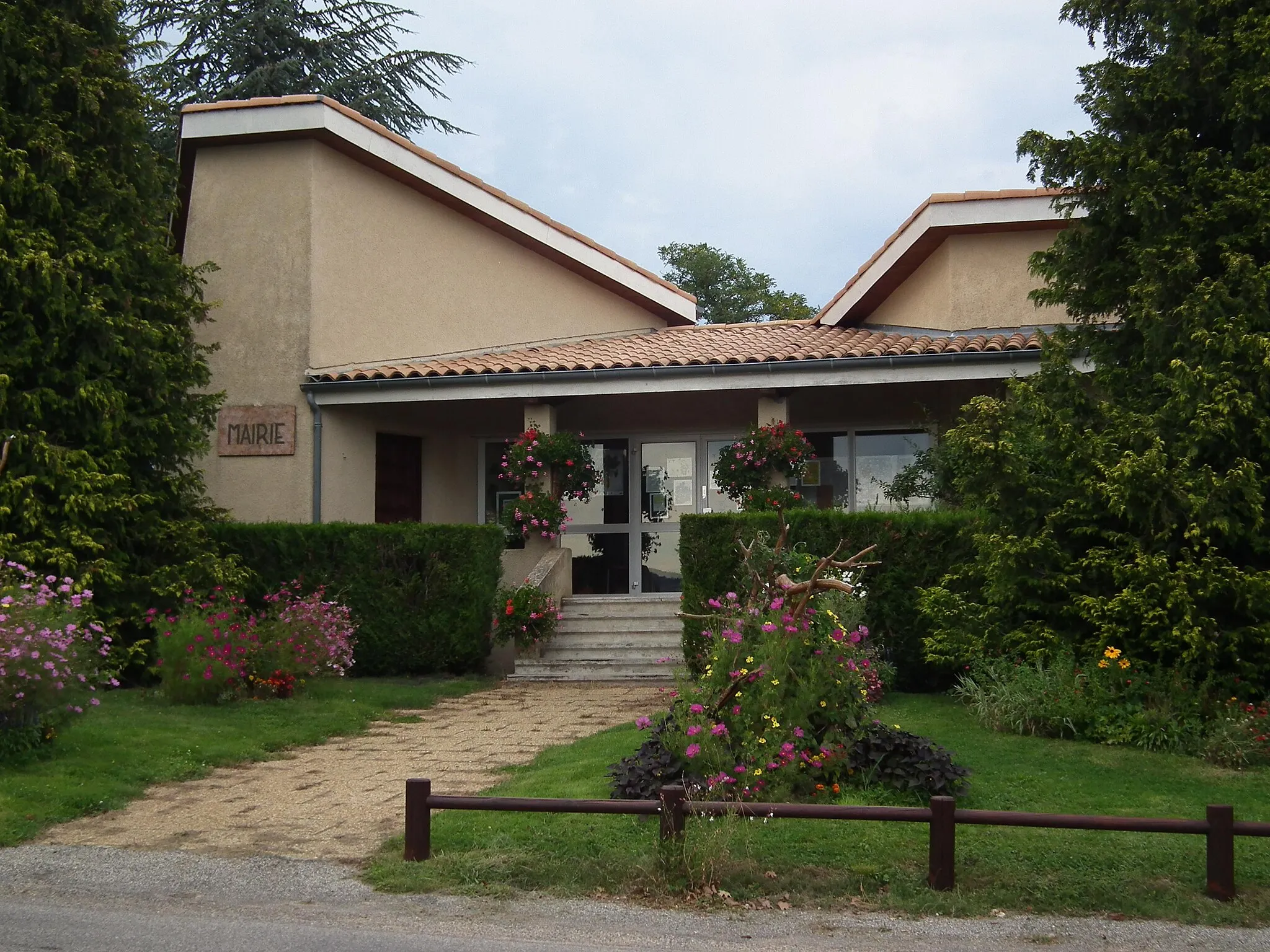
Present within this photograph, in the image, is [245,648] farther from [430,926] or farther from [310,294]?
[430,926]

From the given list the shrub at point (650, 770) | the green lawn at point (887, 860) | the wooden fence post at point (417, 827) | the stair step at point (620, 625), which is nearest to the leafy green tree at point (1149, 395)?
the green lawn at point (887, 860)

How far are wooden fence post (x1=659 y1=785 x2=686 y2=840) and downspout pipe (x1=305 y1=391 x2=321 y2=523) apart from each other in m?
10.6

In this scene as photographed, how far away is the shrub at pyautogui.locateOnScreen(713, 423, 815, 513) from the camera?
1461 cm

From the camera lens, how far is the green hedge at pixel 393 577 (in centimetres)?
1409

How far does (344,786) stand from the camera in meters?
8.37

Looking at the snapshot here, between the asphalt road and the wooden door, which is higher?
the wooden door

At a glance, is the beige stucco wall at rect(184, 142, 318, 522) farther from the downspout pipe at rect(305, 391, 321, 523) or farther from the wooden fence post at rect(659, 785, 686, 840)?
the wooden fence post at rect(659, 785, 686, 840)

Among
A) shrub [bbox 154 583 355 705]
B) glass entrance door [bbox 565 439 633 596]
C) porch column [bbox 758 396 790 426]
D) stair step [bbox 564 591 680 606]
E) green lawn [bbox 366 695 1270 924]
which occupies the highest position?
porch column [bbox 758 396 790 426]

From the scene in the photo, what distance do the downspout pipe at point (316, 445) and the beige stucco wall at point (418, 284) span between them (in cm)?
60

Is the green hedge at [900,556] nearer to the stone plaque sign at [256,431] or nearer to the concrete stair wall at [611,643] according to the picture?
the concrete stair wall at [611,643]

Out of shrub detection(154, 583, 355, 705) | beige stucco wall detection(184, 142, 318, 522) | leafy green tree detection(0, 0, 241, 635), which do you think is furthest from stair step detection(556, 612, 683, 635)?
leafy green tree detection(0, 0, 241, 635)

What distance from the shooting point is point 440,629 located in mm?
14031

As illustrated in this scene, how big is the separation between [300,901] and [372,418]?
11.3 meters

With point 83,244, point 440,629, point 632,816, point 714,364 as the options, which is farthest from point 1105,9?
point 83,244
